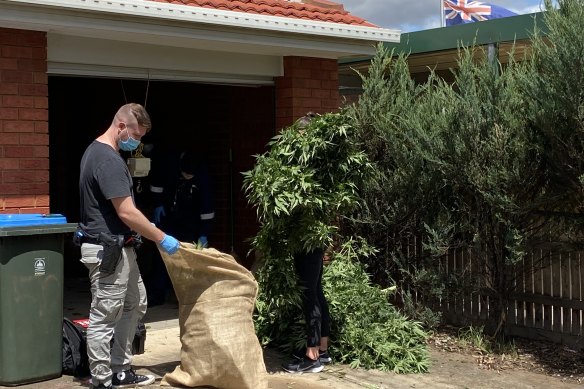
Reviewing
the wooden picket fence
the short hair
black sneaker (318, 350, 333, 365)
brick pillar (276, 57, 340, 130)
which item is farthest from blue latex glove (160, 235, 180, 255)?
the wooden picket fence

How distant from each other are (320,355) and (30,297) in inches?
90.2

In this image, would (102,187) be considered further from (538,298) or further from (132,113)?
(538,298)

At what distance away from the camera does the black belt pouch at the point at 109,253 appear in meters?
4.80

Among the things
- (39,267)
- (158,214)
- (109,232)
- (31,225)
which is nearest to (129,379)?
(39,267)

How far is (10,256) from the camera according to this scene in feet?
16.4

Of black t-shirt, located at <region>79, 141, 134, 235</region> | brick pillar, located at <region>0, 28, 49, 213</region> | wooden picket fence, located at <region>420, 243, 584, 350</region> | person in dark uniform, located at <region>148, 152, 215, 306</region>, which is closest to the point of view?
black t-shirt, located at <region>79, 141, 134, 235</region>

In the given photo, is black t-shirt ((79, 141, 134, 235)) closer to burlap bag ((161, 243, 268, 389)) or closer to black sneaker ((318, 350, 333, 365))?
burlap bag ((161, 243, 268, 389))

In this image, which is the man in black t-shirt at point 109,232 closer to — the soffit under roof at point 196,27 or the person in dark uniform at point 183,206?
the soffit under roof at point 196,27

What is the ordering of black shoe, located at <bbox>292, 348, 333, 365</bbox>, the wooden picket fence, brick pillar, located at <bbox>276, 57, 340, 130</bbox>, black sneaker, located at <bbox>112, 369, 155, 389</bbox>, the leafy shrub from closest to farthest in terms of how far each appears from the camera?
black sneaker, located at <bbox>112, 369, 155, 389</bbox> < the leafy shrub < black shoe, located at <bbox>292, 348, 333, 365</bbox> < the wooden picket fence < brick pillar, located at <bbox>276, 57, 340, 130</bbox>

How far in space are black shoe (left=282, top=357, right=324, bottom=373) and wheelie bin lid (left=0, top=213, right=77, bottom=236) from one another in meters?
1.98

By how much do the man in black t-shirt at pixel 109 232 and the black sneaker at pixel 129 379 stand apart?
0.16m

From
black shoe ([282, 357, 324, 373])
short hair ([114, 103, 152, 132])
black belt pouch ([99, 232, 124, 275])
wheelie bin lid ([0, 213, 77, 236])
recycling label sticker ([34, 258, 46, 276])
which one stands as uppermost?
short hair ([114, 103, 152, 132])

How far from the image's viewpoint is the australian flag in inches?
528

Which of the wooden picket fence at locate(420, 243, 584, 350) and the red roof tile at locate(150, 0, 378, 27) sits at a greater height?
the red roof tile at locate(150, 0, 378, 27)
